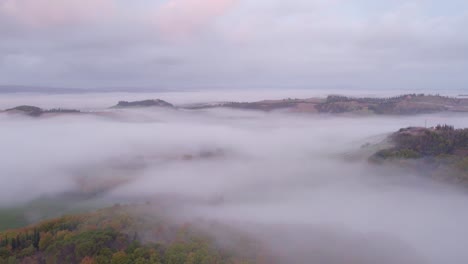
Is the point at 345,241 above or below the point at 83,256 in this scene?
below

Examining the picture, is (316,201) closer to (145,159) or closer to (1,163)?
(145,159)

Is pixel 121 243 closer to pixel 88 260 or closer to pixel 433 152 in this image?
pixel 88 260

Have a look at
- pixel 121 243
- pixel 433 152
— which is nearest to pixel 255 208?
pixel 121 243

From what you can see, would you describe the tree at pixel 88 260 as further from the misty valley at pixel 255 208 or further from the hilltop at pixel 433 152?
the hilltop at pixel 433 152

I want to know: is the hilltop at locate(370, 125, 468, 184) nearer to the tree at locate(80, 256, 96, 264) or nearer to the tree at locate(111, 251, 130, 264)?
the tree at locate(111, 251, 130, 264)

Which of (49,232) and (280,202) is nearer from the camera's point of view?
(49,232)

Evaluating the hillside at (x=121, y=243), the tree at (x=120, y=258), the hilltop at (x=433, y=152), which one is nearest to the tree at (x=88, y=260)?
the hillside at (x=121, y=243)

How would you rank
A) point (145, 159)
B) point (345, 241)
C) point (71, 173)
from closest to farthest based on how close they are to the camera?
1. point (345, 241)
2. point (71, 173)
3. point (145, 159)

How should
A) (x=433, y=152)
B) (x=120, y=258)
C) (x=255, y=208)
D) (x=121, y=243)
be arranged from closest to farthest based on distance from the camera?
1. (x=120, y=258)
2. (x=121, y=243)
3. (x=255, y=208)
4. (x=433, y=152)

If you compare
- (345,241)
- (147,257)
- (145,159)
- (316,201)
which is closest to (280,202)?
(316,201)
